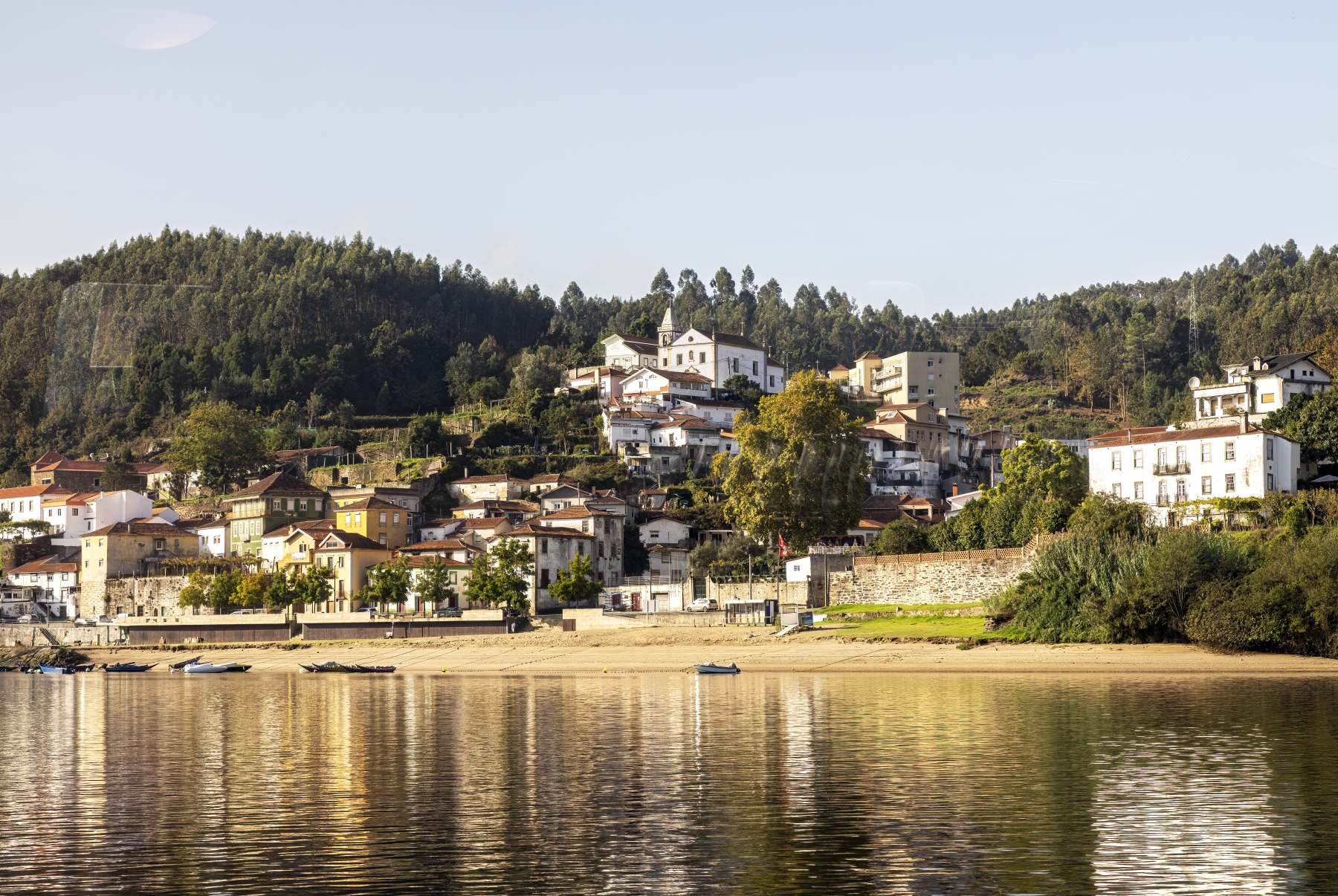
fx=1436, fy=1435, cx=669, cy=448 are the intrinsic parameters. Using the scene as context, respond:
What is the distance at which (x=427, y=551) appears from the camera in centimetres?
8825

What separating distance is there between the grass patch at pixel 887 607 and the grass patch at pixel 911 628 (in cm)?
191

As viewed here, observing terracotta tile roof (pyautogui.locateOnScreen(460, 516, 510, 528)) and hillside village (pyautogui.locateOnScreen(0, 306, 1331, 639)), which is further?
terracotta tile roof (pyautogui.locateOnScreen(460, 516, 510, 528))

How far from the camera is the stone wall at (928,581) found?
63.3 m

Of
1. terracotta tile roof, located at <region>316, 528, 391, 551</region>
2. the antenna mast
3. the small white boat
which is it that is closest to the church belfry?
terracotta tile roof, located at <region>316, 528, 391, 551</region>

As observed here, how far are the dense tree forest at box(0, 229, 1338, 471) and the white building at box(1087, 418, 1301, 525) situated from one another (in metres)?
66.5

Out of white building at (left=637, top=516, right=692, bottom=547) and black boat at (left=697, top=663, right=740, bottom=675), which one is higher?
white building at (left=637, top=516, right=692, bottom=547)

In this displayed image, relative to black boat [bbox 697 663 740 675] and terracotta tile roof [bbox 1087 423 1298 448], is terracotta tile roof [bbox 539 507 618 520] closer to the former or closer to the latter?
terracotta tile roof [bbox 1087 423 1298 448]

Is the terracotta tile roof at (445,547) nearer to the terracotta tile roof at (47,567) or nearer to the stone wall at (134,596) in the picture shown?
the stone wall at (134,596)

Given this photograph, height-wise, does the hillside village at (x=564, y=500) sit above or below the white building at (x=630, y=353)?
below

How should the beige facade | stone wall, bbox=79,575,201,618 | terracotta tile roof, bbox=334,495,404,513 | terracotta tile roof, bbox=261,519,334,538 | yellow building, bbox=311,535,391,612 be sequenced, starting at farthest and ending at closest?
the beige facade → stone wall, bbox=79,575,201,618 → terracotta tile roof, bbox=334,495,404,513 → terracotta tile roof, bbox=261,519,334,538 → yellow building, bbox=311,535,391,612

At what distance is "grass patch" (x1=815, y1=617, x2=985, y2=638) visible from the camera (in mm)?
56656

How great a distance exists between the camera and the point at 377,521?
96562 millimetres

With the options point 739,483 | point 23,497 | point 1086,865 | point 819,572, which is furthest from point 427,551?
point 1086,865

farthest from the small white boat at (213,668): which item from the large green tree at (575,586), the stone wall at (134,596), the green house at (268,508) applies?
the green house at (268,508)
